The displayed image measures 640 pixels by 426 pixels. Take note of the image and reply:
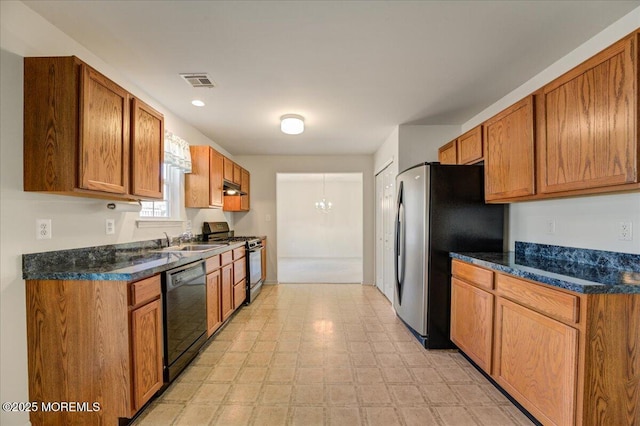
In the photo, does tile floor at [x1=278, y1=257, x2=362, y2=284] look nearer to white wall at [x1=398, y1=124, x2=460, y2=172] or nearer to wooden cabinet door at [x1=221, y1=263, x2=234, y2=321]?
wooden cabinet door at [x1=221, y1=263, x2=234, y2=321]

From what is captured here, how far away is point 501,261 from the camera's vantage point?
2090 millimetres

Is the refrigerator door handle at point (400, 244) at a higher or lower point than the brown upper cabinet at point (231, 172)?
lower

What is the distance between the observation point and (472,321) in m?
2.29

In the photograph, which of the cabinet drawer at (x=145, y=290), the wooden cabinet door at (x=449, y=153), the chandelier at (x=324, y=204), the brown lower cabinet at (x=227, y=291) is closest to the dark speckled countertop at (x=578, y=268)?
the wooden cabinet door at (x=449, y=153)

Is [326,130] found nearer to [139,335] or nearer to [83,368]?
[139,335]

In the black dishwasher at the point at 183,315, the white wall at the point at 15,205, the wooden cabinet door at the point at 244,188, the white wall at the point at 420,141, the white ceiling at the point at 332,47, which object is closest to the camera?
the white wall at the point at 15,205

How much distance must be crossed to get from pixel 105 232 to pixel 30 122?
909mm

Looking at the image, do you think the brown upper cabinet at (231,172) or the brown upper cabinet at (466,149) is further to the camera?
the brown upper cabinet at (231,172)

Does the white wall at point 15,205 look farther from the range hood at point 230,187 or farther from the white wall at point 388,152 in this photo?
the white wall at point 388,152

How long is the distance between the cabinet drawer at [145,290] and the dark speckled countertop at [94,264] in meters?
0.05

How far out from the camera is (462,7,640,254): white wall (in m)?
1.72

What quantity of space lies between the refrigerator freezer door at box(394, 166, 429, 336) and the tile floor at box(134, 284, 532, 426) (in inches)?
11.8

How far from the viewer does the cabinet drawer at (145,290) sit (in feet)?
5.42

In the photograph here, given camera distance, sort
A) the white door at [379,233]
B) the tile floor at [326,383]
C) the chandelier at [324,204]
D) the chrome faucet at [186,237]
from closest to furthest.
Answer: the tile floor at [326,383] < the chrome faucet at [186,237] < the white door at [379,233] < the chandelier at [324,204]
